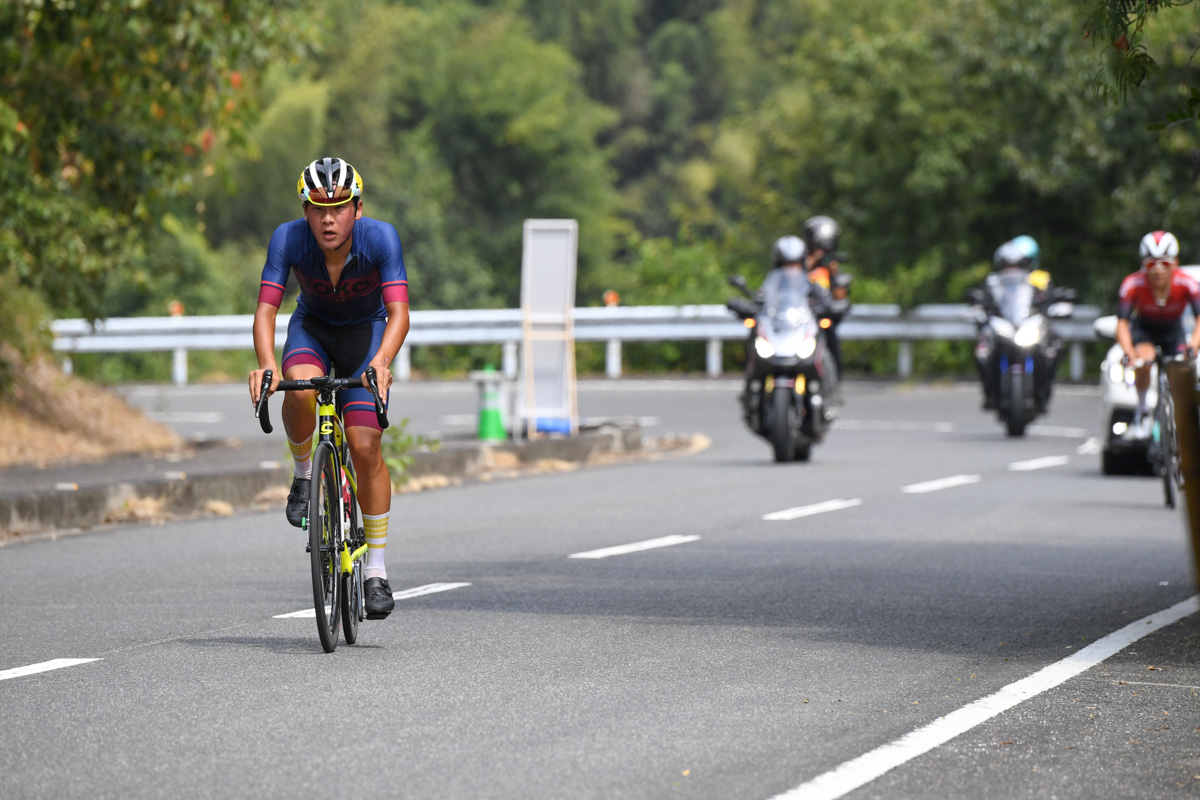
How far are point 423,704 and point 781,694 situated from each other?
1.26m

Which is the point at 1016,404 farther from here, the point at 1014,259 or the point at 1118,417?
the point at 1118,417

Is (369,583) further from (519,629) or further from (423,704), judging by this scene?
(423,704)

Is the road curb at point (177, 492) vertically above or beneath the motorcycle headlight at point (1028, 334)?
beneath

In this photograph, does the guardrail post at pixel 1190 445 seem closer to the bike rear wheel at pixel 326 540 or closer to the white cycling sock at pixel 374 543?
the bike rear wheel at pixel 326 540

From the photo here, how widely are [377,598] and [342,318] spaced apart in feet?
3.86

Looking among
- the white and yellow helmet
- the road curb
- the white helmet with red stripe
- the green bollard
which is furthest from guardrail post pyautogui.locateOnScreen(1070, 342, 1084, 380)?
the white and yellow helmet

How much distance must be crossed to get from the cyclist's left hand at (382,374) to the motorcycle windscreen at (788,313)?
9967mm

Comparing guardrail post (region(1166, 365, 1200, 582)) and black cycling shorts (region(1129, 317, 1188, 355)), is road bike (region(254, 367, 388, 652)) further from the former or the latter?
black cycling shorts (region(1129, 317, 1188, 355))

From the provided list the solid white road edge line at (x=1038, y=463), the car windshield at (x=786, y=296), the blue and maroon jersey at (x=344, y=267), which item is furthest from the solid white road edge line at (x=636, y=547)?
the solid white road edge line at (x=1038, y=463)

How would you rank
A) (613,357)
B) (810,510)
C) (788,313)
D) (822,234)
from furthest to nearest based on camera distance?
1. (613,357)
2. (822,234)
3. (788,313)
4. (810,510)

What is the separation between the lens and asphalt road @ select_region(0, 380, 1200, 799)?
553 centimetres

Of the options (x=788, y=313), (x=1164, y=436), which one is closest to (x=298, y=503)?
(x=1164, y=436)

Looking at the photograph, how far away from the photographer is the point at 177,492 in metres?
14.0

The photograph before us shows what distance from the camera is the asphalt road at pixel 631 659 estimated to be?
553cm
